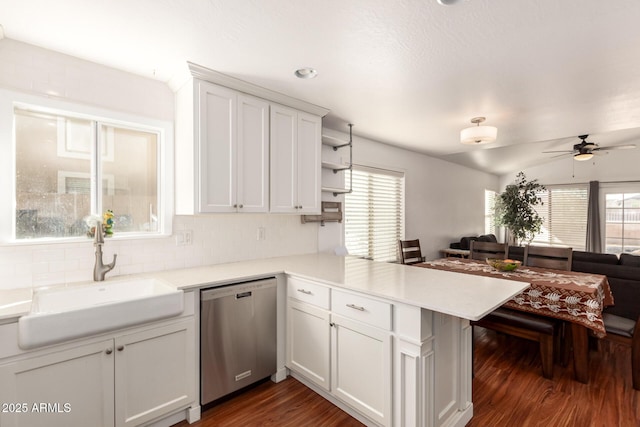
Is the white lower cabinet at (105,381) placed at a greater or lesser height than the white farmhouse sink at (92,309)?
lesser

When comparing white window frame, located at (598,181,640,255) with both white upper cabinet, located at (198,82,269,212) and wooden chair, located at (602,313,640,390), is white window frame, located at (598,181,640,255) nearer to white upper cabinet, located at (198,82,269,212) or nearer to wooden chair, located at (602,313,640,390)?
wooden chair, located at (602,313,640,390)

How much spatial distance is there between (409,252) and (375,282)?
2320 mm

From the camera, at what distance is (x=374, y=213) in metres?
4.15

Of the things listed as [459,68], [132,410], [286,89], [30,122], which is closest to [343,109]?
[286,89]

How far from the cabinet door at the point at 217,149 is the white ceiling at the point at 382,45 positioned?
0.22 metres

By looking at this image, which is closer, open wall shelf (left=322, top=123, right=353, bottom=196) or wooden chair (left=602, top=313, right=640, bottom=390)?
wooden chair (left=602, top=313, right=640, bottom=390)

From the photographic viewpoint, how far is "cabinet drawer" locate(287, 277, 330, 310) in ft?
6.73

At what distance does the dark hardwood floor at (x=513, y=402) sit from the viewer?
194 centimetres

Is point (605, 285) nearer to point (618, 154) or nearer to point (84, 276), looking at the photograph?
point (84, 276)

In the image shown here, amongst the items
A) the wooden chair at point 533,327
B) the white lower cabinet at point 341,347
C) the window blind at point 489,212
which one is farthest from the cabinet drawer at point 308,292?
the window blind at point 489,212

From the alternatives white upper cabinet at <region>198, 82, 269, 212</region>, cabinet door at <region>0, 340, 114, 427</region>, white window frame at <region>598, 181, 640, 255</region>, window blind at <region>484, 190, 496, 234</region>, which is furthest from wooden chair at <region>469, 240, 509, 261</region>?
white window frame at <region>598, 181, 640, 255</region>

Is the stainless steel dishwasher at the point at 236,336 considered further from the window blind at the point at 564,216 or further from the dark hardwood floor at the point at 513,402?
the window blind at the point at 564,216

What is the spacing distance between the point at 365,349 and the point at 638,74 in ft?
8.79

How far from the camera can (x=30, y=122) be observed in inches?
75.1
